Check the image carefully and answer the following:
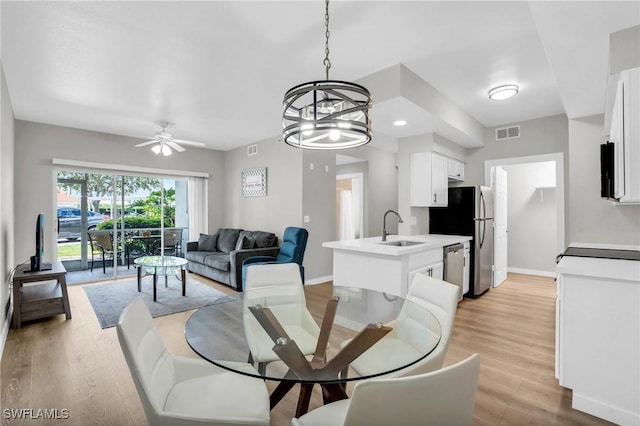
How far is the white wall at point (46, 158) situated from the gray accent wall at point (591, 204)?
6.53 metres

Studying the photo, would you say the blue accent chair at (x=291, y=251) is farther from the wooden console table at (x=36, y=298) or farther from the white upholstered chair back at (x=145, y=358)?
the white upholstered chair back at (x=145, y=358)

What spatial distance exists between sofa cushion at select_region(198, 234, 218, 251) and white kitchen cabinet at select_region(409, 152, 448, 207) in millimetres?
3822

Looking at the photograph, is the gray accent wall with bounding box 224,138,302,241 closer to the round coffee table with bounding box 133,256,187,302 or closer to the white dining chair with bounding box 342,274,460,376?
the round coffee table with bounding box 133,256,187,302

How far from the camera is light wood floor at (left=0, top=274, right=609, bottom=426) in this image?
190cm

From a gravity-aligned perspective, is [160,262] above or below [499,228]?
below

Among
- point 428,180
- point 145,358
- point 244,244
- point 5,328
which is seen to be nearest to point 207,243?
point 244,244

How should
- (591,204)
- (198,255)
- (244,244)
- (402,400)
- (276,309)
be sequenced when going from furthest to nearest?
(198,255) → (244,244) → (591,204) → (276,309) → (402,400)

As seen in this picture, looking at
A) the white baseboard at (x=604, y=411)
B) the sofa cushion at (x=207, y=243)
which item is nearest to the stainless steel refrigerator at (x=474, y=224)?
the white baseboard at (x=604, y=411)

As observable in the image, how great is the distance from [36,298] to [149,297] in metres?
1.18

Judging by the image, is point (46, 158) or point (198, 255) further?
point (198, 255)

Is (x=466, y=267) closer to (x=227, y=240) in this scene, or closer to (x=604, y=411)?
(x=604, y=411)

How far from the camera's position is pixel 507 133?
4738 millimetres

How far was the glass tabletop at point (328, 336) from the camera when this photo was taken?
4.41ft

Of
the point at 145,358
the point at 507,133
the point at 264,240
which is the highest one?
the point at 507,133
